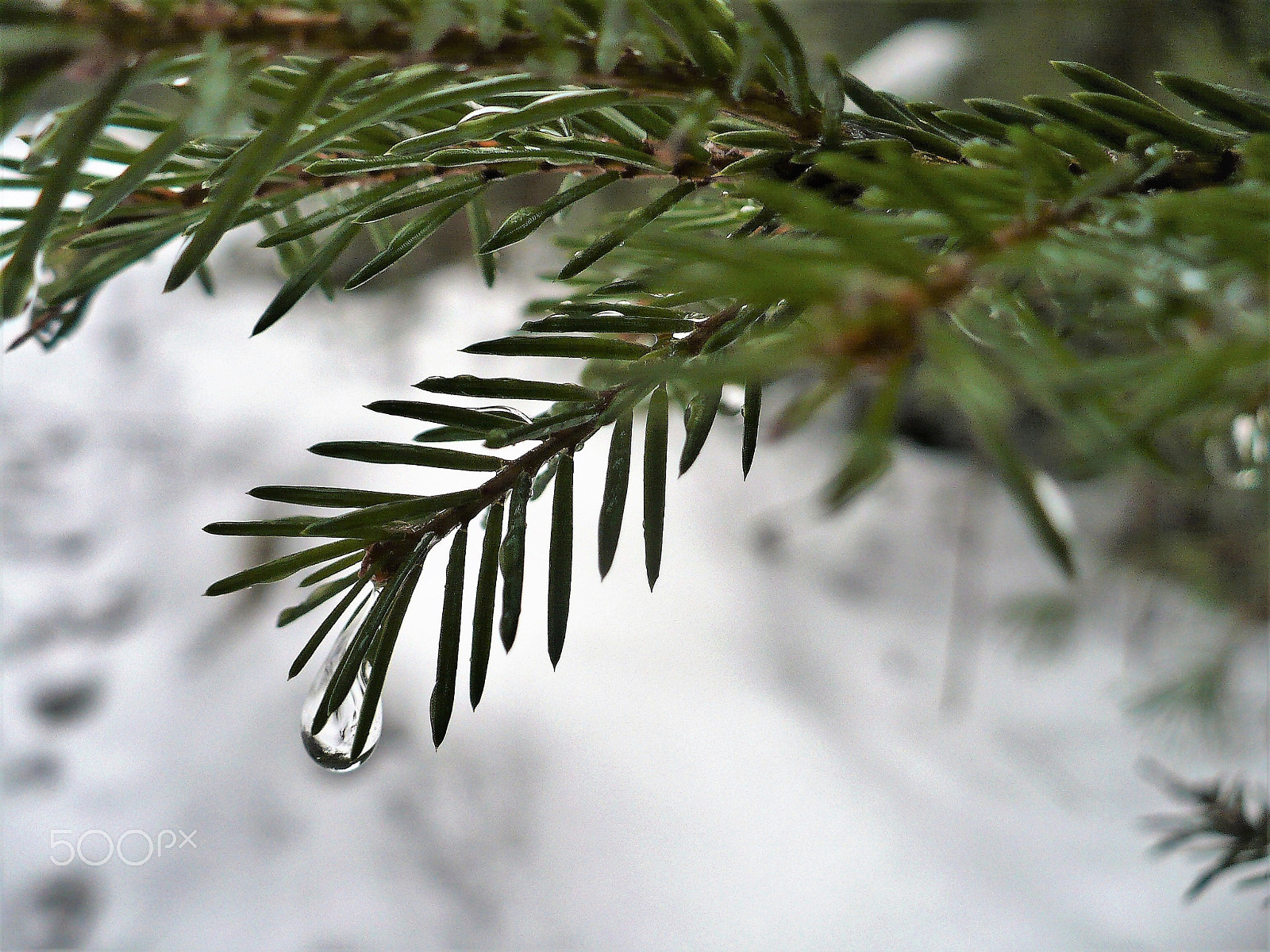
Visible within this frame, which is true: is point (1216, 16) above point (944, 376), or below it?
above

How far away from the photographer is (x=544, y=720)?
26.8 inches

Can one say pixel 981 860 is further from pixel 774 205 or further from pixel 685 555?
pixel 774 205

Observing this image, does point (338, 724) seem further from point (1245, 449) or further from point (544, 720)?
point (544, 720)

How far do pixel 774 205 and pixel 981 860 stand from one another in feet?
2.34

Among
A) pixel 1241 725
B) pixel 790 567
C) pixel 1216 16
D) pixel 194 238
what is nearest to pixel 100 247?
pixel 194 238

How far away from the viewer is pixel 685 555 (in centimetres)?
83

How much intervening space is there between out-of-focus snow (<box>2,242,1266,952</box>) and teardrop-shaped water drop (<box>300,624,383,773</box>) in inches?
16.1

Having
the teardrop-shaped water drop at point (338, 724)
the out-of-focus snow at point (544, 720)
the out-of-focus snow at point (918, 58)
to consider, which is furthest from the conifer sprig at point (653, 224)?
the out-of-focus snow at point (918, 58)

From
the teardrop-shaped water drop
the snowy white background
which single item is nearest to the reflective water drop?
the teardrop-shaped water drop

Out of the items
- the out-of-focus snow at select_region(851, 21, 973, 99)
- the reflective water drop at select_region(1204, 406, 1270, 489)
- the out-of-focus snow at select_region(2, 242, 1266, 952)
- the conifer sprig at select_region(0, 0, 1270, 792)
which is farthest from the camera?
the out-of-focus snow at select_region(851, 21, 973, 99)

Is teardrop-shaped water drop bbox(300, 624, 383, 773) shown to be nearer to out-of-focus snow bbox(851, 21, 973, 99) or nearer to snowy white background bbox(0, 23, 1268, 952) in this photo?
snowy white background bbox(0, 23, 1268, 952)

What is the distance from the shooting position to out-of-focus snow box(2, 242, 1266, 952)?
22.6 inches

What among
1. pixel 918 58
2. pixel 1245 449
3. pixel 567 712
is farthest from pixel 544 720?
pixel 918 58

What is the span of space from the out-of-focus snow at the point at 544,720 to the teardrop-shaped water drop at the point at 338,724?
409 millimetres
